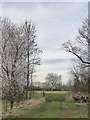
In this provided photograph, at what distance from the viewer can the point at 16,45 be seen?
54.5 feet

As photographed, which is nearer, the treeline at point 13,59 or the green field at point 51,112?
the green field at point 51,112

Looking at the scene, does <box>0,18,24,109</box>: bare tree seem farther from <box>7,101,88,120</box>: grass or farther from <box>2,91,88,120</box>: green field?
→ <box>7,101,88,120</box>: grass

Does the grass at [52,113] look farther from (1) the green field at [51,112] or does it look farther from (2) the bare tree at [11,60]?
(2) the bare tree at [11,60]

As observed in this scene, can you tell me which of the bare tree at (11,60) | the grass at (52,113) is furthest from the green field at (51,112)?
the bare tree at (11,60)

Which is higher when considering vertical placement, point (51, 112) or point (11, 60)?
point (11, 60)

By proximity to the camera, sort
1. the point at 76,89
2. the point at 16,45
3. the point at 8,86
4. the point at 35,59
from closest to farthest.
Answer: the point at 8,86 → the point at 16,45 → the point at 35,59 → the point at 76,89

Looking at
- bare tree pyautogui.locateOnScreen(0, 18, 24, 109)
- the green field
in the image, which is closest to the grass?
the green field

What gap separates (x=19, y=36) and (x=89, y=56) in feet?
19.1

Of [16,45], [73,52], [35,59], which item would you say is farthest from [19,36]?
[73,52]

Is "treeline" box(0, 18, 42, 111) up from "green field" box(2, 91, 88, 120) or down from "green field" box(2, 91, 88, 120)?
up

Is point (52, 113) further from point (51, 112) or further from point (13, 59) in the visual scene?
point (13, 59)

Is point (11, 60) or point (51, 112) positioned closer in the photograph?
point (51, 112)

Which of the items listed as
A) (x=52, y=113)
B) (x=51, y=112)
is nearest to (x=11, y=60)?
(x=51, y=112)

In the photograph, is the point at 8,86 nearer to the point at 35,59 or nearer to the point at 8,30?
the point at 8,30
